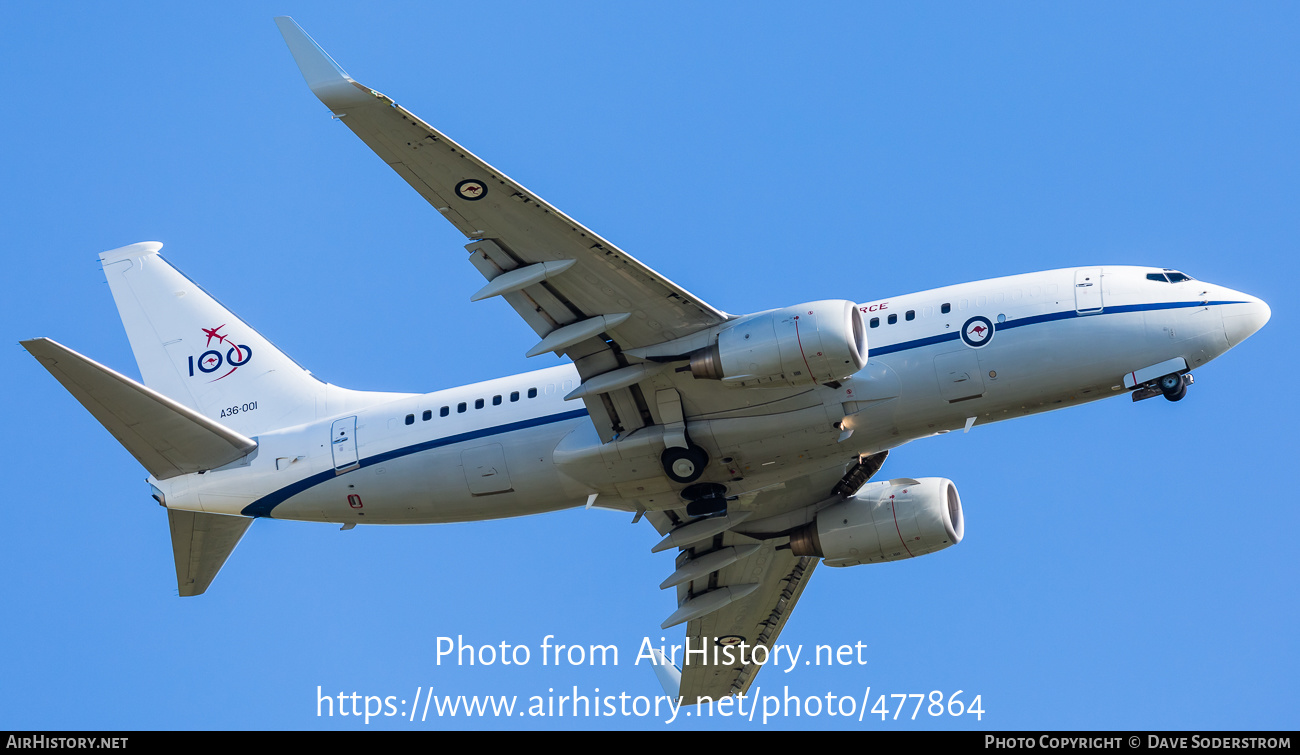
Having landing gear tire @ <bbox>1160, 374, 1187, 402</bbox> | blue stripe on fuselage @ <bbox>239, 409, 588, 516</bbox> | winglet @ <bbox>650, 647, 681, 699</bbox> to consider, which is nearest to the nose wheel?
landing gear tire @ <bbox>1160, 374, 1187, 402</bbox>

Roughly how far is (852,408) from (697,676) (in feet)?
47.2

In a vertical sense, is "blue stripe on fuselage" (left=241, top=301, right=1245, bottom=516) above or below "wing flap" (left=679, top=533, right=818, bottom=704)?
above

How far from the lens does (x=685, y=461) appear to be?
3053cm

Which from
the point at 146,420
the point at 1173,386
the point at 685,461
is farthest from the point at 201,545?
the point at 1173,386

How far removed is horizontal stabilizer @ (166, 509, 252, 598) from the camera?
34.8 metres

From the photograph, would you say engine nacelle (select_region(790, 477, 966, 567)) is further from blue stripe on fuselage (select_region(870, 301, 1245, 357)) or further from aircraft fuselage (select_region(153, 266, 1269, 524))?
blue stripe on fuselage (select_region(870, 301, 1245, 357))

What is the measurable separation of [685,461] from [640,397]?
1876 millimetres

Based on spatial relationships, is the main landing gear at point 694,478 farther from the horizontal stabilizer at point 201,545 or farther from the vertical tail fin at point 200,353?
the horizontal stabilizer at point 201,545

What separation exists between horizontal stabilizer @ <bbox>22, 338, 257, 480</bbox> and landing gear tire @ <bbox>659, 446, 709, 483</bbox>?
11377 millimetres

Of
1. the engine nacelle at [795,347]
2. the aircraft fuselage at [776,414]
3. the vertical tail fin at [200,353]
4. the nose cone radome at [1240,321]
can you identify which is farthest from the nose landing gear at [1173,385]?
the vertical tail fin at [200,353]

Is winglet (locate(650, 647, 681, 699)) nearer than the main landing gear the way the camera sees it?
No

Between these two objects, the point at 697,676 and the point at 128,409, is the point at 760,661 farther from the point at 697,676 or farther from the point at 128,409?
the point at 128,409

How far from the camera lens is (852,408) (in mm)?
Result: 29734

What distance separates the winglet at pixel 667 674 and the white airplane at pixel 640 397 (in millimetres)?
7301
